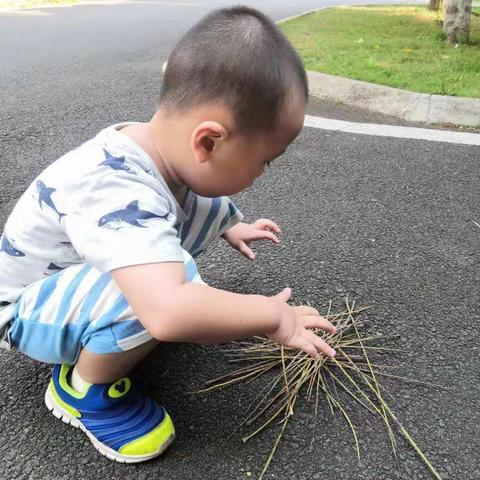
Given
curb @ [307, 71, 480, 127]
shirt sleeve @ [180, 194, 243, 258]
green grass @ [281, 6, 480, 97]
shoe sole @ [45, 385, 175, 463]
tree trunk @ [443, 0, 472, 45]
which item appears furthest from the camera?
tree trunk @ [443, 0, 472, 45]

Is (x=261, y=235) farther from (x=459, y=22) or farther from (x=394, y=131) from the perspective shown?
(x=459, y=22)

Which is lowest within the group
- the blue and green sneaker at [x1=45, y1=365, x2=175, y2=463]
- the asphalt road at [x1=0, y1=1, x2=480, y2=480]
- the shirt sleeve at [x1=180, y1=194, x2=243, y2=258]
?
the asphalt road at [x1=0, y1=1, x2=480, y2=480]

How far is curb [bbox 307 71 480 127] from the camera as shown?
3348 mm

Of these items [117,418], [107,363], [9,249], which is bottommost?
[117,418]

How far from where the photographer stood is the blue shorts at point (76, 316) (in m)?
1.10

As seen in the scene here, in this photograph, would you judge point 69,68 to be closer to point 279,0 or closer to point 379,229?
point 379,229

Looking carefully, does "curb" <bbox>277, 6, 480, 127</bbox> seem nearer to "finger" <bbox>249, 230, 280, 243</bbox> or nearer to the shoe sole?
"finger" <bbox>249, 230, 280, 243</bbox>

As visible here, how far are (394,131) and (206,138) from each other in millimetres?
2361

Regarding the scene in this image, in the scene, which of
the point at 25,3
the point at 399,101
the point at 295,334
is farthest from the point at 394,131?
the point at 25,3

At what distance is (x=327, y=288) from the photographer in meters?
1.76

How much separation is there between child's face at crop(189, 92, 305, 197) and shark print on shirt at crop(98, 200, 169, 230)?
0.59 ft

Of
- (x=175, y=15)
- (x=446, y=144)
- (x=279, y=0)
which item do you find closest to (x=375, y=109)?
(x=446, y=144)

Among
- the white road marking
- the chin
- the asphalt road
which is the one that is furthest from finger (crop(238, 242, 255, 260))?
the white road marking

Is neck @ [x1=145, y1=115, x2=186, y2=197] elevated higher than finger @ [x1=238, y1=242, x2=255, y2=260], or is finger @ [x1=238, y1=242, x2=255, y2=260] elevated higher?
neck @ [x1=145, y1=115, x2=186, y2=197]
